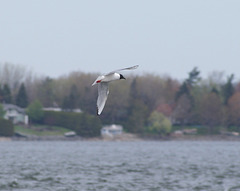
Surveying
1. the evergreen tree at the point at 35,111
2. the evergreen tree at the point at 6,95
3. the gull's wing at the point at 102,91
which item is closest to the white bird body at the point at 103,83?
the gull's wing at the point at 102,91

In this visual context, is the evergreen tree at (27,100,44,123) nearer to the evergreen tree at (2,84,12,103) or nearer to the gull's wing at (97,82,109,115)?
the evergreen tree at (2,84,12,103)

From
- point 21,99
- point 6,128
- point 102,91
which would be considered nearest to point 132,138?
point 6,128

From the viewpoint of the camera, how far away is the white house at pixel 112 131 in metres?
153

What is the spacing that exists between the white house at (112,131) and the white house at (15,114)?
1870 centimetres

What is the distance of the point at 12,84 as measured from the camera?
186m

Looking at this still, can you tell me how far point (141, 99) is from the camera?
16900cm

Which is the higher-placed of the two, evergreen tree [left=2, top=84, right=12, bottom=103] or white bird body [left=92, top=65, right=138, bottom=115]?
evergreen tree [left=2, top=84, right=12, bottom=103]

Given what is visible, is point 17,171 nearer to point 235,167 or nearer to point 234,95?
point 235,167

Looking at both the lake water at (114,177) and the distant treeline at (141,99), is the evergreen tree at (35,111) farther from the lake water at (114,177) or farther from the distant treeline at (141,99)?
the lake water at (114,177)

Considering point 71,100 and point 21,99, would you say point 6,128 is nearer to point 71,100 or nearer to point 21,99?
point 71,100

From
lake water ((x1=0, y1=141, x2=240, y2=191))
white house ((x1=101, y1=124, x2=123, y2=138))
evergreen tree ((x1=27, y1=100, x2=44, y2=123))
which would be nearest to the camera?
lake water ((x1=0, y1=141, x2=240, y2=191))

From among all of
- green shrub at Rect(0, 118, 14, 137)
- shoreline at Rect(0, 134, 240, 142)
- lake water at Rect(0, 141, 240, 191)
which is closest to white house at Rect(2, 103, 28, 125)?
green shrub at Rect(0, 118, 14, 137)

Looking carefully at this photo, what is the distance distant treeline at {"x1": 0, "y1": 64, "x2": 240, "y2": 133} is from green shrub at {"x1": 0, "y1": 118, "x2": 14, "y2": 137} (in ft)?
57.8

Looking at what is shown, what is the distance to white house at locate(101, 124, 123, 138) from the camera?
15300 cm
